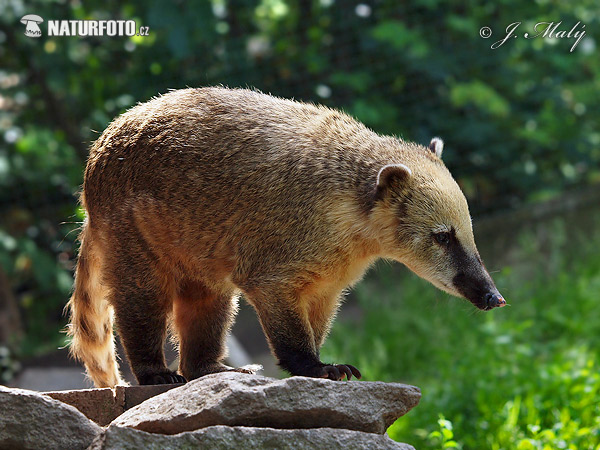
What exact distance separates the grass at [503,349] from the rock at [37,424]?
6.53 feet

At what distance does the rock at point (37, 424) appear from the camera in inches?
125

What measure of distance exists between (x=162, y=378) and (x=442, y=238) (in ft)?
5.38

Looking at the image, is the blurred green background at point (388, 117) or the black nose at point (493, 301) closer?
the black nose at point (493, 301)

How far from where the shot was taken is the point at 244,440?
319 cm

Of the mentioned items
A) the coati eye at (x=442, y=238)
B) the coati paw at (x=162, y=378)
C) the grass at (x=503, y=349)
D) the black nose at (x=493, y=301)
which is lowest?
the grass at (x=503, y=349)

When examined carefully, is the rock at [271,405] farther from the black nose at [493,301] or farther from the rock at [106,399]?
the black nose at [493,301]

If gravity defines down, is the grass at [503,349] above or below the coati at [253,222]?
below

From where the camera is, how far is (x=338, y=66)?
→ 29.0ft

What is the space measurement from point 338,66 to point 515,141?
213 cm

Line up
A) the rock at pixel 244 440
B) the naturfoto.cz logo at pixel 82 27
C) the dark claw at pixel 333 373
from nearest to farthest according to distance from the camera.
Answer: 1. the rock at pixel 244 440
2. the dark claw at pixel 333 373
3. the naturfoto.cz logo at pixel 82 27

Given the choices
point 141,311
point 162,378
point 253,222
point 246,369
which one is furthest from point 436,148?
point 162,378

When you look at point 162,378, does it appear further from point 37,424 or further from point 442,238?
point 442,238

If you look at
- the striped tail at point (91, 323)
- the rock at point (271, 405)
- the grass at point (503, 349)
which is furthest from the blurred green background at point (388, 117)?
the rock at point (271, 405)

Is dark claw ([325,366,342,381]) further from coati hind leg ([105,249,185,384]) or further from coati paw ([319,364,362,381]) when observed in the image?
coati hind leg ([105,249,185,384])
